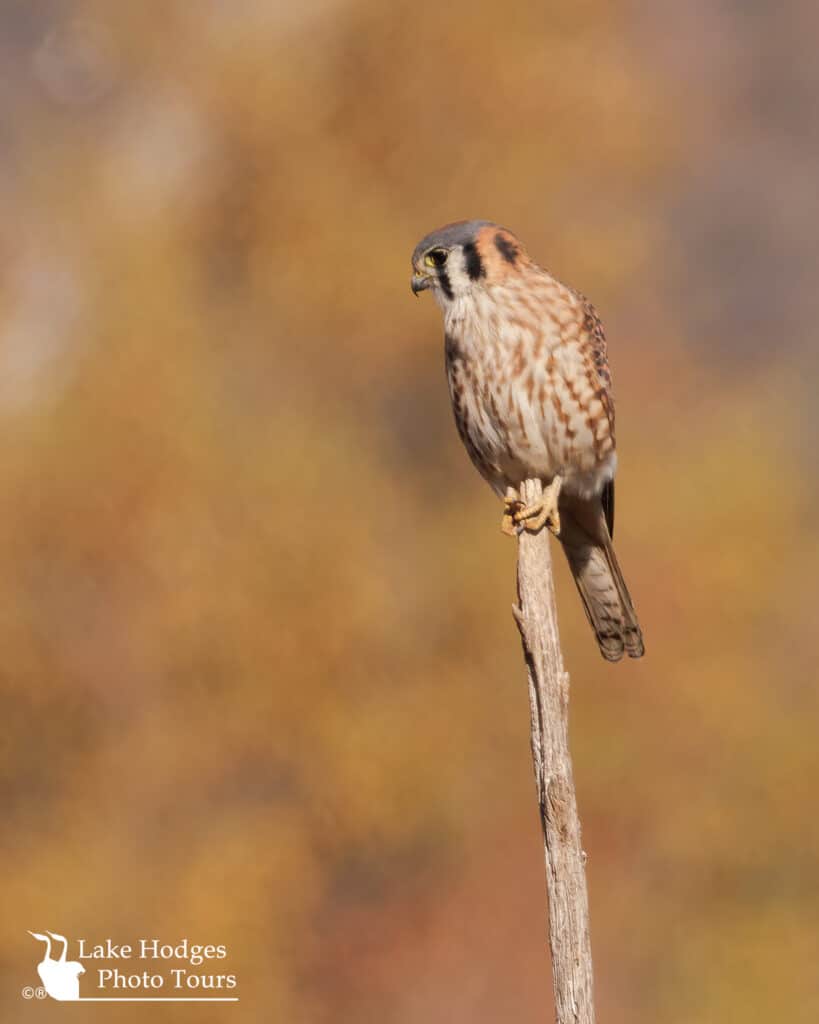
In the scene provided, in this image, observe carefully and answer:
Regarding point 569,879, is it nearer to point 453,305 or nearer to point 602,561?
point 602,561

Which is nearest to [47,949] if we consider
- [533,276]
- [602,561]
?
[602,561]

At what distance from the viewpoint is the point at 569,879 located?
7.56ft

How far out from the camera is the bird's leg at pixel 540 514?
2684 mm

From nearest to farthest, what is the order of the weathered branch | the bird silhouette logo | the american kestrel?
the weathered branch → the american kestrel → the bird silhouette logo

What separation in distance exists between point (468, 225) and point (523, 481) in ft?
2.12

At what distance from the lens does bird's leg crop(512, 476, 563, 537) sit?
268cm

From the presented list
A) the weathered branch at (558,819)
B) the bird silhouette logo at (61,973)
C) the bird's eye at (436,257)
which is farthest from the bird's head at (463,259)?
the bird silhouette logo at (61,973)

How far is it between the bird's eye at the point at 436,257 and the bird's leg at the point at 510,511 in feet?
1.94

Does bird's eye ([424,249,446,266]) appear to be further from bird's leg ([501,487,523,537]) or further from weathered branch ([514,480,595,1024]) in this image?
weathered branch ([514,480,595,1024])

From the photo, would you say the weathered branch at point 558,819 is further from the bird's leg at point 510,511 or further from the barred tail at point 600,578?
the barred tail at point 600,578

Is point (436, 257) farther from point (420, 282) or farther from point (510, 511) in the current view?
point (510, 511)

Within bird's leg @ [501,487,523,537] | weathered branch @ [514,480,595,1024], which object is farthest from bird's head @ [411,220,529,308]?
weathered branch @ [514,480,595,1024]

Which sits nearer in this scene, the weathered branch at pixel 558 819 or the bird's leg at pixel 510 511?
the weathered branch at pixel 558 819

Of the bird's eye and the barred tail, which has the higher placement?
the bird's eye
